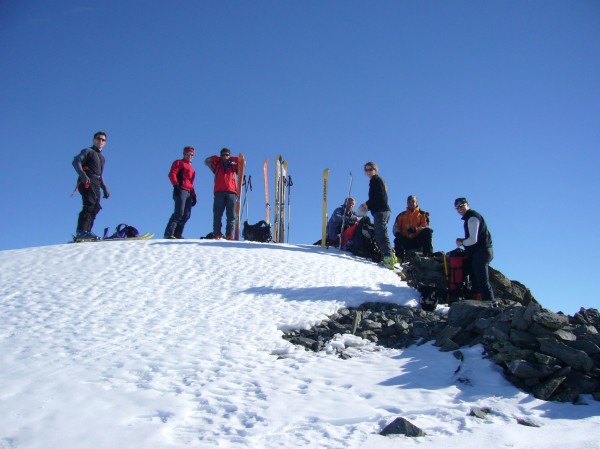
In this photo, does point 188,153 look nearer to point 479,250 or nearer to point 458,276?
point 458,276

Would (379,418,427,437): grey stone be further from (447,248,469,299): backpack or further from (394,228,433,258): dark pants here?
(394,228,433,258): dark pants

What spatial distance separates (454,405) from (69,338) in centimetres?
465

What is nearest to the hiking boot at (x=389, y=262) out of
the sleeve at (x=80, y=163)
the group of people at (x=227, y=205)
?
the group of people at (x=227, y=205)

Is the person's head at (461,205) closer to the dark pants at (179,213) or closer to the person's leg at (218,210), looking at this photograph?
the person's leg at (218,210)

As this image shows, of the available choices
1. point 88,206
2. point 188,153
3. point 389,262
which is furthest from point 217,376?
point 188,153

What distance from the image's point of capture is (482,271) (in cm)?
834

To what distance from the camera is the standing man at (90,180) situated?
33.1 ft

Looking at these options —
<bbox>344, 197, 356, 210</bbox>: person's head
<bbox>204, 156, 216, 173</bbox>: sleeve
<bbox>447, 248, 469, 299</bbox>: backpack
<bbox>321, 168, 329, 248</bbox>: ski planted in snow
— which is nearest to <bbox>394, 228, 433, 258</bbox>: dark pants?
<bbox>344, 197, 356, 210</bbox>: person's head

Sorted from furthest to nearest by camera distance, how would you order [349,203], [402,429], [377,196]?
[349,203]
[377,196]
[402,429]

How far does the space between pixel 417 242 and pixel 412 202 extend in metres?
1.00

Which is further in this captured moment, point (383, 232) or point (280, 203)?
point (280, 203)

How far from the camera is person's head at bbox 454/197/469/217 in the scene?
873 centimetres

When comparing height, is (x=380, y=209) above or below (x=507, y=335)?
above

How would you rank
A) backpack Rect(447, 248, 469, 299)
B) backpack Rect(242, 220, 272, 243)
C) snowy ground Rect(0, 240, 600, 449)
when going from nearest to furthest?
1. snowy ground Rect(0, 240, 600, 449)
2. backpack Rect(447, 248, 469, 299)
3. backpack Rect(242, 220, 272, 243)
